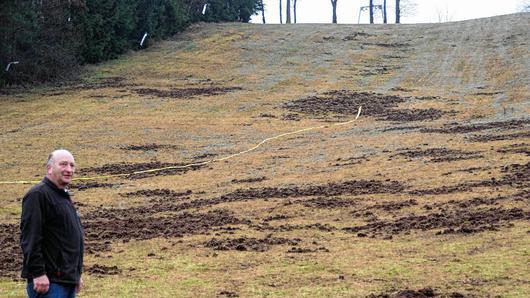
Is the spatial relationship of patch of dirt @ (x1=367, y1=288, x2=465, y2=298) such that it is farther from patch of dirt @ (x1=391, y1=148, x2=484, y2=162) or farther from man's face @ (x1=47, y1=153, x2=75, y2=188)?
patch of dirt @ (x1=391, y1=148, x2=484, y2=162)

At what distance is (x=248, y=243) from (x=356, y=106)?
24090 millimetres

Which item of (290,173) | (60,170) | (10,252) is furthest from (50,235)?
(290,173)

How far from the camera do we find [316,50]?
186 feet

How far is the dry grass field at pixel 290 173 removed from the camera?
35.5 feet

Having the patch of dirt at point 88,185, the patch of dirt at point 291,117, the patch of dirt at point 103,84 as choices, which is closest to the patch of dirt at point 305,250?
the patch of dirt at point 88,185

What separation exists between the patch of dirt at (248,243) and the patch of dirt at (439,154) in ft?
29.5

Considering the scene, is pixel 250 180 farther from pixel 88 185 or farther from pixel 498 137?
pixel 498 137

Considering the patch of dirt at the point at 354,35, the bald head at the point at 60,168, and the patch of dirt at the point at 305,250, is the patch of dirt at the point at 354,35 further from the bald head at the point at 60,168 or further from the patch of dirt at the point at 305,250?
the bald head at the point at 60,168

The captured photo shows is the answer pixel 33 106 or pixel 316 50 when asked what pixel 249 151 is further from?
pixel 316 50

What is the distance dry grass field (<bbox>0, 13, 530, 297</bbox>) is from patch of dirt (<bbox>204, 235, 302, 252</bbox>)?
3 cm

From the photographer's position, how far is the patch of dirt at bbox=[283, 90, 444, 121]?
3309 centimetres

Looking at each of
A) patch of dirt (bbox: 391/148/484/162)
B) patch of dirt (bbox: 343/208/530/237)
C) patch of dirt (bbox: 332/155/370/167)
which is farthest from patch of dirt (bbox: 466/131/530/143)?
patch of dirt (bbox: 343/208/530/237)

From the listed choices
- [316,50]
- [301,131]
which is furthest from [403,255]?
[316,50]

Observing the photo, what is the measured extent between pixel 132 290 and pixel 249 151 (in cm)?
1553
